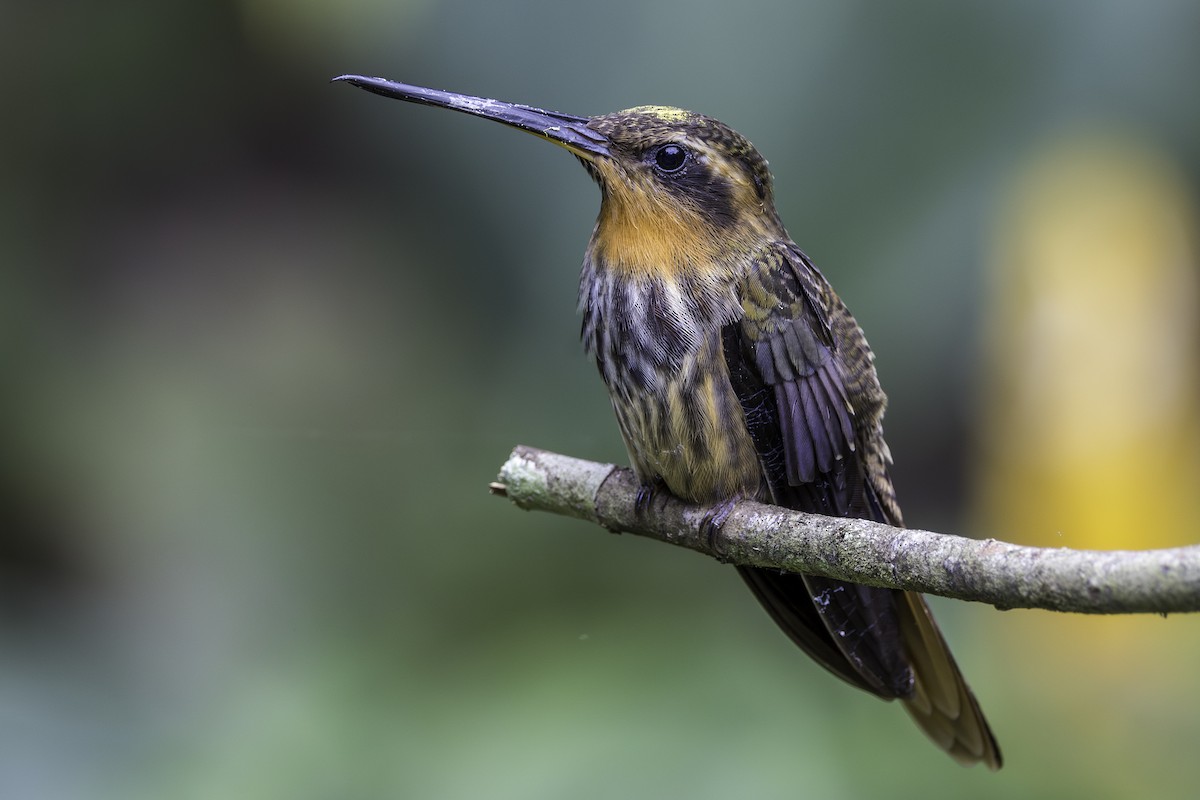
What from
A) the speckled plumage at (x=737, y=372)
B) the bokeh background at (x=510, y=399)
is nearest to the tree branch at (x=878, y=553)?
the speckled plumage at (x=737, y=372)

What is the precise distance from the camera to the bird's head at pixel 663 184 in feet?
9.02

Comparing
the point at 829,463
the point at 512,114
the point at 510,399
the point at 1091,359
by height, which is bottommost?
the point at 510,399

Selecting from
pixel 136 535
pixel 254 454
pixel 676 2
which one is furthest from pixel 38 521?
pixel 676 2

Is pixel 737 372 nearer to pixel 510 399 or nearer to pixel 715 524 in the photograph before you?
pixel 715 524

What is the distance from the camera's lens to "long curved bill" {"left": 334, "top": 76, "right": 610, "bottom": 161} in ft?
8.12

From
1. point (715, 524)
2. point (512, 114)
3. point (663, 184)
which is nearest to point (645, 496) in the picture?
point (715, 524)

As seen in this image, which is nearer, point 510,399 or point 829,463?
point 829,463

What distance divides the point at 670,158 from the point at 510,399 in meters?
2.55

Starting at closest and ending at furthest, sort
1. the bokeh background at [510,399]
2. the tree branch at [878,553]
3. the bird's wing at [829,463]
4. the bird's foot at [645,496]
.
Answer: the tree branch at [878,553], the bird's wing at [829,463], the bird's foot at [645,496], the bokeh background at [510,399]

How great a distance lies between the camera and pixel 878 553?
1.98 m

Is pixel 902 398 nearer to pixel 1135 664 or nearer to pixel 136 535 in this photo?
pixel 1135 664

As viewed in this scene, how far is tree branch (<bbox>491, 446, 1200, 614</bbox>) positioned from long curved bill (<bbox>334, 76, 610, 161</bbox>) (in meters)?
0.72

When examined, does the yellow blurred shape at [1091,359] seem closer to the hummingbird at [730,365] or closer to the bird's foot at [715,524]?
the hummingbird at [730,365]

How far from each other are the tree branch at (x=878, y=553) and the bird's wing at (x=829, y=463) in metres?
0.19
